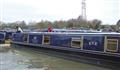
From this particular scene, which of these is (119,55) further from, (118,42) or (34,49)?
(34,49)

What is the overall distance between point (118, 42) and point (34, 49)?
7.22 metres

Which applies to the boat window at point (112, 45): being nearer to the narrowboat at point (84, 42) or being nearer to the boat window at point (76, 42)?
the narrowboat at point (84, 42)

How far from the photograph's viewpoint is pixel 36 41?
1688 cm

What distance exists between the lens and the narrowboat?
1066 centimetres

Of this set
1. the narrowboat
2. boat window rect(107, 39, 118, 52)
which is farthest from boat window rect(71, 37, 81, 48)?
boat window rect(107, 39, 118, 52)

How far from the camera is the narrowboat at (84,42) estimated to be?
10659mm

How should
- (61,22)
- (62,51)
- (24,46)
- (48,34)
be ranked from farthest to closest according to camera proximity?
1. (61,22)
2. (24,46)
3. (48,34)
4. (62,51)

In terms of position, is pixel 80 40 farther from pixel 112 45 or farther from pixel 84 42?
pixel 112 45

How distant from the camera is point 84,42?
12.2m

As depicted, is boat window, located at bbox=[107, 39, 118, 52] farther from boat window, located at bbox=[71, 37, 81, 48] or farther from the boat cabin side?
boat window, located at bbox=[71, 37, 81, 48]

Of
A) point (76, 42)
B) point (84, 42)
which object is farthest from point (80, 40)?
point (76, 42)

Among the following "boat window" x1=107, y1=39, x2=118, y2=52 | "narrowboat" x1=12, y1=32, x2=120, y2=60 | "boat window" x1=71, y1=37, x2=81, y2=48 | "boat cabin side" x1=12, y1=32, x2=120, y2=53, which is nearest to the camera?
"boat window" x1=107, y1=39, x2=118, y2=52

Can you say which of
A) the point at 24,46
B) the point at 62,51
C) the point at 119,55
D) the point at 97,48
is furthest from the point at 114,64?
the point at 24,46

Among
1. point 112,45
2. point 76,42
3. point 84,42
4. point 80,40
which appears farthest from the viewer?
point 76,42
